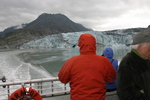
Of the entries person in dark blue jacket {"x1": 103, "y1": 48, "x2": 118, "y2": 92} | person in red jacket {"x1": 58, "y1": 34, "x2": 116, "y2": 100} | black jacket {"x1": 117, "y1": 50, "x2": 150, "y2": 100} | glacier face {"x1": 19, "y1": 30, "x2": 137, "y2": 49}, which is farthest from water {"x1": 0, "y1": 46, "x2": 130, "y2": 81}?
glacier face {"x1": 19, "y1": 30, "x2": 137, "y2": 49}

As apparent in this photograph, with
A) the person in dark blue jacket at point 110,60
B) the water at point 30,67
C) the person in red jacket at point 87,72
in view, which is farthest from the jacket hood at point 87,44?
the water at point 30,67

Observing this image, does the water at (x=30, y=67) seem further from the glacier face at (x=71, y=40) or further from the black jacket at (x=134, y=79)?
the glacier face at (x=71, y=40)

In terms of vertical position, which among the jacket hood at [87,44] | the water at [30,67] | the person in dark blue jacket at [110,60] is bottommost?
the water at [30,67]

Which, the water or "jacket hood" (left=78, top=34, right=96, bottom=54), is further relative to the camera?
the water

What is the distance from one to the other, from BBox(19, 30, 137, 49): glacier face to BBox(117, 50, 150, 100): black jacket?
139 ft

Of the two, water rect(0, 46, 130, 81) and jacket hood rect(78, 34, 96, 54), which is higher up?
jacket hood rect(78, 34, 96, 54)

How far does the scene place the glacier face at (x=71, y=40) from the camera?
145 feet

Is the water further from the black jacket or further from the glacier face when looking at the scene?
the glacier face

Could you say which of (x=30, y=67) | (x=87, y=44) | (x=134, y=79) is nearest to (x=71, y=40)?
(x=30, y=67)

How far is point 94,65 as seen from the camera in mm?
1244

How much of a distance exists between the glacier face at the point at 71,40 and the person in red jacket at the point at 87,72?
4217 centimetres

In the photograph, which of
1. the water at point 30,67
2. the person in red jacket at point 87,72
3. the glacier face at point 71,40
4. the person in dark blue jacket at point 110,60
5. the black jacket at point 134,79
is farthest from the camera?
the glacier face at point 71,40

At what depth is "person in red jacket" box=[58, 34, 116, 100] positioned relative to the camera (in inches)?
48.5

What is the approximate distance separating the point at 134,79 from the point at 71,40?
43549mm
